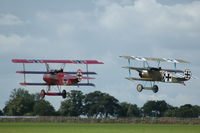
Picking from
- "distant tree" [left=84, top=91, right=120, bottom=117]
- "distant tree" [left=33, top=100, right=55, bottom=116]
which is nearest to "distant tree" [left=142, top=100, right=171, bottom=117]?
"distant tree" [left=84, top=91, right=120, bottom=117]

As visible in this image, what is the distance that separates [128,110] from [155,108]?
22.6ft

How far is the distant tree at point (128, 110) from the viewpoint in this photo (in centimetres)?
14993

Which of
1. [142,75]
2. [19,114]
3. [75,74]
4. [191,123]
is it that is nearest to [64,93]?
[75,74]

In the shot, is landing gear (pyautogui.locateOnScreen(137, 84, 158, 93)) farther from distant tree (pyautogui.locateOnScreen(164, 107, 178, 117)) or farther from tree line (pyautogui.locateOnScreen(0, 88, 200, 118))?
distant tree (pyautogui.locateOnScreen(164, 107, 178, 117))

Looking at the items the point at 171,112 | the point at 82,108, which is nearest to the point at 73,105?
the point at 82,108

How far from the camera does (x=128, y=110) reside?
154 metres

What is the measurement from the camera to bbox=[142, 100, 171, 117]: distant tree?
156125 mm

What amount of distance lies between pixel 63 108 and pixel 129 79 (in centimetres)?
6707

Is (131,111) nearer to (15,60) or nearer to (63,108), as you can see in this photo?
(63,108)

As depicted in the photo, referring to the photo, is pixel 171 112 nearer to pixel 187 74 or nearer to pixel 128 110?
pixel 128 110

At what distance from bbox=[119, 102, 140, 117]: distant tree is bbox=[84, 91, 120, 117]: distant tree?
2.02 m

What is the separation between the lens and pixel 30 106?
144 metres

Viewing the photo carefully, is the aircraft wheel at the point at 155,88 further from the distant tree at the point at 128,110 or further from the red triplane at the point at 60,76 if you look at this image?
the distant tree at the point at 128,110

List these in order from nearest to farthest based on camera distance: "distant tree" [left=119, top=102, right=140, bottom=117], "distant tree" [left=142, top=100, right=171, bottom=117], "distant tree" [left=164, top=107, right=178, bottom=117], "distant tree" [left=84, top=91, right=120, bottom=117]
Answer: "distant tree" [left=84, top=91, right=120, bottom=117] → "distant tree" [left=119, top=102, right=140, bottom=117] → "distant tree" [left=164, top=107, right=178, bottom=117] → "distant tree" [left=142, top=100, right=171, bottom=117]
